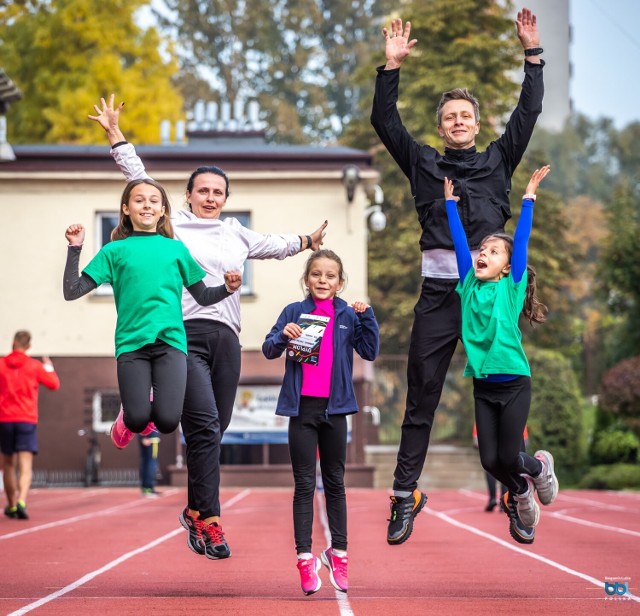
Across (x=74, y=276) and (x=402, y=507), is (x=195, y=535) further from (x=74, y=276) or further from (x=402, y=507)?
(x=74, y=276)

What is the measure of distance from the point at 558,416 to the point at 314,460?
2062 centimetres

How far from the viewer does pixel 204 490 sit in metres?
7.45

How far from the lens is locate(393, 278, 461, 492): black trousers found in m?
7.26

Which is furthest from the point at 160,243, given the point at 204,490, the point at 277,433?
the point at 277,433

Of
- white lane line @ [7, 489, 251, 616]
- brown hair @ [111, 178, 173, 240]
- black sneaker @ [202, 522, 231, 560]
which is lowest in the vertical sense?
white lane line @ [7, 489, 251, 616]

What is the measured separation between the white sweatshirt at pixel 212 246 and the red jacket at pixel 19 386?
23.1 ft

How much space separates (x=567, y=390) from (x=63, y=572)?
64.9ft

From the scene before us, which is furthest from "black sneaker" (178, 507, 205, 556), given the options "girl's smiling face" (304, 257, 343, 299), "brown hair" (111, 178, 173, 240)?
"brown hair" (111, 178, 173, 240)

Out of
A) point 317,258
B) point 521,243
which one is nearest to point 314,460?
point 317,258

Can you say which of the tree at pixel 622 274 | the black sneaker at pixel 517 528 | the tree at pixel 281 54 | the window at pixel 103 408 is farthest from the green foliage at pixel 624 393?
the tree at pixel 281 54

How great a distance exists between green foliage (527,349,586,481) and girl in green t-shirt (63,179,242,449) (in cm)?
2082

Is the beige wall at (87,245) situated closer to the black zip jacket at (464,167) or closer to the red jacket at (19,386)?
the red jacket at (19,386)

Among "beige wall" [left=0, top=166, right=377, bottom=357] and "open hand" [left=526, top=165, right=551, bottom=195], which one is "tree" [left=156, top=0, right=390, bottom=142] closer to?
"beige wall" [left=0, top=166, right=377, bottom=357]

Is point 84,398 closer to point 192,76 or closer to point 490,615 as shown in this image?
point 490,615
